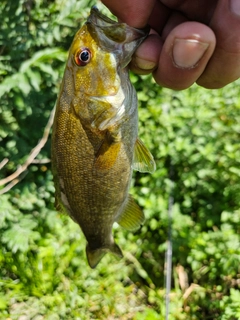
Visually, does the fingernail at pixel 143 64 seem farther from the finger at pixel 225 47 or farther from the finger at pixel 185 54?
the finger at pixel 225 47

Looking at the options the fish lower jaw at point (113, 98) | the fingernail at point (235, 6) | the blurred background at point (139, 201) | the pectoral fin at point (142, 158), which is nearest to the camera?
the fingernail at point (235, 6)

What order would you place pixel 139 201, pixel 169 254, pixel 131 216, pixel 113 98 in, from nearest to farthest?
pixel 113 98 → pixel 131 216 → pixel 169 254 → pixel 139 201

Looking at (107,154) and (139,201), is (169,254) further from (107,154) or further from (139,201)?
(107,154)

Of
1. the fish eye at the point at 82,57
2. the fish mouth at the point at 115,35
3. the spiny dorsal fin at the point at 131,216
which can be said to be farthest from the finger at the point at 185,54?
the spiny dorsal fin at the point at 131,216

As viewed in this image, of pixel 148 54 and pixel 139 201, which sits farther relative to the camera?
pixel 139 201

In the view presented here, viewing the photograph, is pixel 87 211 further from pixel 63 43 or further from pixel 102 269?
pixel 63 43

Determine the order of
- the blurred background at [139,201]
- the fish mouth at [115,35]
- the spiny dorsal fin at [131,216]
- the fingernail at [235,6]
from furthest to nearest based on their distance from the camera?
the blurred background at [139,201] < the spiny dorsal fin at [131,216] < the fish mouth at [115,35] < the fingernail at [235,6]

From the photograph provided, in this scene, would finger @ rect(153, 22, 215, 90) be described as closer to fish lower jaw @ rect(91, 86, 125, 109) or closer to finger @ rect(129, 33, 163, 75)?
finger @ rect(129, 33, 163, 75)

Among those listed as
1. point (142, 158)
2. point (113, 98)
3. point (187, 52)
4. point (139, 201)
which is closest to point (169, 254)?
point (139, 201)

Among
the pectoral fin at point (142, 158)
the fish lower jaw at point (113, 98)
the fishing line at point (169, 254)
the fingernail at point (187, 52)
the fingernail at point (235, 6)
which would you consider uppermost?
the fingernail at point (235, 6)
